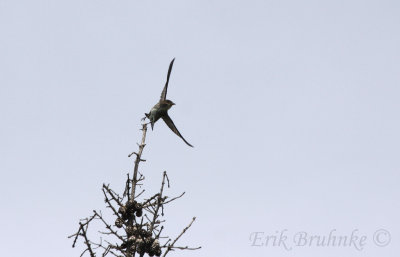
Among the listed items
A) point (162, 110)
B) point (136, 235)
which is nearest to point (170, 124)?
point (162, 110)

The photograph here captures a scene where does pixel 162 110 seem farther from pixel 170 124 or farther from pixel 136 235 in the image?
pixel 136 235

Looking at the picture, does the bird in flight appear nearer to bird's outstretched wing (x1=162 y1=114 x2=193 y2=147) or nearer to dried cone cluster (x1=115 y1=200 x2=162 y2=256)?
bird's outstretched wing (x1=162 y1=114 x2=193 y2=147)

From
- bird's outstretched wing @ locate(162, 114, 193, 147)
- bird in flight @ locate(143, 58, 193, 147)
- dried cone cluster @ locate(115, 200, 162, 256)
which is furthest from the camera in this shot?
bird's outstretched wing @ locate(162, 114, 193, 147)

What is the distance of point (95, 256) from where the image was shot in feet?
23.3

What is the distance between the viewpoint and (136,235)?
760 cm

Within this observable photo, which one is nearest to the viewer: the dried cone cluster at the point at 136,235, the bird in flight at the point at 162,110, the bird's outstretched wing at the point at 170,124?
the dried cone cluster at the point at 136,235

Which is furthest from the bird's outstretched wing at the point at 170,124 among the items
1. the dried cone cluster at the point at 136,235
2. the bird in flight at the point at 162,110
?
the dried cone cluster at the point at 136,235

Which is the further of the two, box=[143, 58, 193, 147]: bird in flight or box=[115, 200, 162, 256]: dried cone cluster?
box=[143, 58, 193, 147]: bird in flight

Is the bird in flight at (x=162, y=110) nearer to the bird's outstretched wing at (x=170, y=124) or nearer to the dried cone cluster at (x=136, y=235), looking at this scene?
the bird's outstretched wing at (x=170, y=124)

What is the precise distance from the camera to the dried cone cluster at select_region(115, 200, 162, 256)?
24.4 feet

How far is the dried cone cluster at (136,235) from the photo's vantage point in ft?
24.4

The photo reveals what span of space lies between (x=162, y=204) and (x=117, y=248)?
916 mm

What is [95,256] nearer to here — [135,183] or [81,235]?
[81,235]

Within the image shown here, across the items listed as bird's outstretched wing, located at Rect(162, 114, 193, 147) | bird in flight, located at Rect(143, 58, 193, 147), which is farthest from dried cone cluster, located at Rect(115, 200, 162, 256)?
bird's outstretched wing, located at Rect(162, 114, 193, 147)
